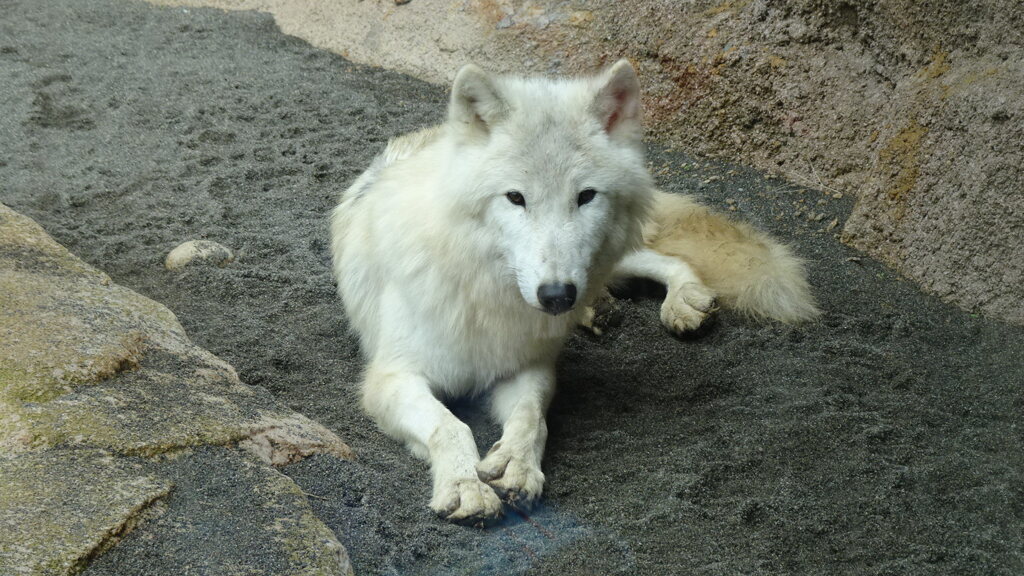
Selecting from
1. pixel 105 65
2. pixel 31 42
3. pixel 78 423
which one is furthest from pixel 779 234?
pixel 31 42

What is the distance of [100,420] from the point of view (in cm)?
217

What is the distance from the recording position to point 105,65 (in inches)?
272

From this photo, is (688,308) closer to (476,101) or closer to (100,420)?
(476,101)

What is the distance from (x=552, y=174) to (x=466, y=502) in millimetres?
1076

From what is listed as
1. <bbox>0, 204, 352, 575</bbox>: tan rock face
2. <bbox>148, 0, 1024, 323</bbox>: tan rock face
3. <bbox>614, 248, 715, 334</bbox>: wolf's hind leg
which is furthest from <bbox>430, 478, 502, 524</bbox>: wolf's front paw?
<bbox>148, 0, 1024, 323</bbox>: tan rock face

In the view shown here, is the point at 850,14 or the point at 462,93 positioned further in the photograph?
the point at 850,14

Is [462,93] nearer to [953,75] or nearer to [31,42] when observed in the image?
[953,75]

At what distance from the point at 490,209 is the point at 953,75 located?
2.78m

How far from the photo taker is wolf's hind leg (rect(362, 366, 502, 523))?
2.62 meters

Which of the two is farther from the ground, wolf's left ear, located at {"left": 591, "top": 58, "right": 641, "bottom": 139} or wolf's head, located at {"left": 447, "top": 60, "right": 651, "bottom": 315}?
wolf's left ear, located at {"left": 591, "top": 58, "right": 641, "bottom": 139}

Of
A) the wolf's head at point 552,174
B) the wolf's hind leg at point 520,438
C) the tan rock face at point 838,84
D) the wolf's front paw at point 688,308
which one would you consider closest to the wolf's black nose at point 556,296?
the wolf's head at point 552,174

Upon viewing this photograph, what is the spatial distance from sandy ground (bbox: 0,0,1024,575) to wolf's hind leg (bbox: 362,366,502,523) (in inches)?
2.5

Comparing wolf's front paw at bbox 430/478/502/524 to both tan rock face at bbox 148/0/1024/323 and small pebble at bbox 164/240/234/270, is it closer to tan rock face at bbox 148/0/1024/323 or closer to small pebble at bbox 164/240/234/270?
small pebble at bbox 164/240/234/270

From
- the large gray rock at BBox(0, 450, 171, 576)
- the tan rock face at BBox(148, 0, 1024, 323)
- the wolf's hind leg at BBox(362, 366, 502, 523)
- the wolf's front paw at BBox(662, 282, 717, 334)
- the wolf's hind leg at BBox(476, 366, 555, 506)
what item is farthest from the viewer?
the wolf's front paw at BBox(662, 282, 717, 334)
